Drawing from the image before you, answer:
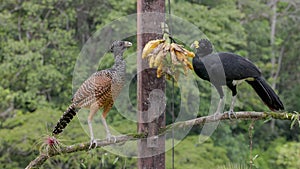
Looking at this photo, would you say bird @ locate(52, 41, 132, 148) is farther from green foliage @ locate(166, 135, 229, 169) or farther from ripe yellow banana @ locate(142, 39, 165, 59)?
green foliage @ locate(166, 135, 229, 169)

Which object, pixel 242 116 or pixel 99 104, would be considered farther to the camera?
pixel 242 116

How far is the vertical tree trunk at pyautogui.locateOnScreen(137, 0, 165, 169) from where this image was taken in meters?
2.22

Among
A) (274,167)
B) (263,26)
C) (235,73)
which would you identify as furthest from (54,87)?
(235,73)

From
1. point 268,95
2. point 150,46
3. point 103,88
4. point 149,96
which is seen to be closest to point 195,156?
point 268,95

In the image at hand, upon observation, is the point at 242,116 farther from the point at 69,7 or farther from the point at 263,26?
the point at 263,26

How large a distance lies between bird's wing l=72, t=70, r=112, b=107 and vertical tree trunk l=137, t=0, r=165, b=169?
0.53 ft

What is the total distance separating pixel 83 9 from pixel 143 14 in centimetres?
664

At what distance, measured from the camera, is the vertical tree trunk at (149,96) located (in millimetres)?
2217

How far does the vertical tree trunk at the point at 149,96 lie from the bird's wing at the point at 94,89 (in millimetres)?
162

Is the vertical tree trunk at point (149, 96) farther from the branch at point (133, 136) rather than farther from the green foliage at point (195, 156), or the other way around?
the green foliage at point (195, 156)

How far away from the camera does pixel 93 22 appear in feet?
28.6

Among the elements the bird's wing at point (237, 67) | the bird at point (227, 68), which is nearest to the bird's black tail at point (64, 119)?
the bird at point (227, 68)

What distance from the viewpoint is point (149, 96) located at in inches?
87.9

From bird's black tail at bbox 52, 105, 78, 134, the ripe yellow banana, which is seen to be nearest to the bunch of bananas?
the ripe yellow banana
